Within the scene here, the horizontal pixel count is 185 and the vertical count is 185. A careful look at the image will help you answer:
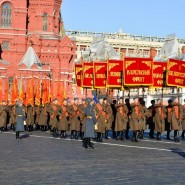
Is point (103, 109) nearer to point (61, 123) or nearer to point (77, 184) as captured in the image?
point (61, 123)

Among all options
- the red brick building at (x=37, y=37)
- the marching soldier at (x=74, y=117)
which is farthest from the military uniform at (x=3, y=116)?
the red brick building at (x=37, y=37)

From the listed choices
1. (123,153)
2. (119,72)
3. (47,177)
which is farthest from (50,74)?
(47,177)

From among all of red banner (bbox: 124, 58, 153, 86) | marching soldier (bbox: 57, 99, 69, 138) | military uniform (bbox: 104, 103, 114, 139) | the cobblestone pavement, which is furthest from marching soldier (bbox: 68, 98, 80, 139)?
the cobblestone pavement

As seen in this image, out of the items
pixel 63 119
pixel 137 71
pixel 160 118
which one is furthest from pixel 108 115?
pixel 137 71

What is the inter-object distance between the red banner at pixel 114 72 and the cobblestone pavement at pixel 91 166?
8750 mm

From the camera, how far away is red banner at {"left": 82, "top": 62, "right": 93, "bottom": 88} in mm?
28375

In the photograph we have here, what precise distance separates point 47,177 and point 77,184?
3.55 feet

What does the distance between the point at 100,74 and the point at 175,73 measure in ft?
17.3

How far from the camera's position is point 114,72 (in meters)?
25.3

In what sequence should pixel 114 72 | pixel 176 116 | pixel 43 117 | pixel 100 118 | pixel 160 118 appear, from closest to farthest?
pixel 100 118
pixel 176 116
pixel 160 118
pixel 114 72
pixel 43 117

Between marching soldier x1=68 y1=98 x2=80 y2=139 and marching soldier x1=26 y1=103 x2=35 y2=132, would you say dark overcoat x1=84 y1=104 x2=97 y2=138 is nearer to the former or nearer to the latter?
marching soldier x1=68 y1=98 x2=80 y2=139

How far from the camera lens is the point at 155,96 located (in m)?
51.8

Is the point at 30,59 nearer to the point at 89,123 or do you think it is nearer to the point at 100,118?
the point at 100,118

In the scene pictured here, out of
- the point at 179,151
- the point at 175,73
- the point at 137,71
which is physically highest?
the point at 137,71
